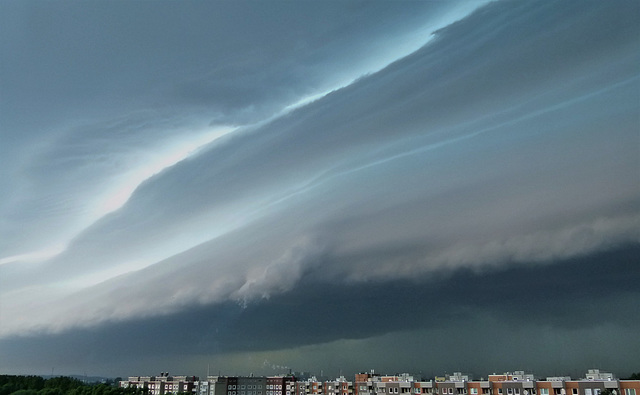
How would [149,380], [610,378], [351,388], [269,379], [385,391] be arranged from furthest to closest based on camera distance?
[149,380] → [269,379] → [351,388] → [385,391] → [610,378]

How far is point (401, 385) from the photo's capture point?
1971 inches

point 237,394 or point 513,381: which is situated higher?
point 513,381

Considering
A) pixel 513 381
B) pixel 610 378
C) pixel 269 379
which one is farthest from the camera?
pixel 269 379

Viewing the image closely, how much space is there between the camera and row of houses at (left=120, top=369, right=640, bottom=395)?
3675 centimetres

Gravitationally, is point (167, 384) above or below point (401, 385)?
below

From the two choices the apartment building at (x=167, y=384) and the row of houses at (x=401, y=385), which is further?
the apartment building at (x=167, y=384)

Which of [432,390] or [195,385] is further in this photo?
[195,385]

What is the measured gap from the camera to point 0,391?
149ft

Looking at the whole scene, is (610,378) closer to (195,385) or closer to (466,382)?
(466,382)

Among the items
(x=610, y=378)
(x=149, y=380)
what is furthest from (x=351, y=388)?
(x=149, y=380)

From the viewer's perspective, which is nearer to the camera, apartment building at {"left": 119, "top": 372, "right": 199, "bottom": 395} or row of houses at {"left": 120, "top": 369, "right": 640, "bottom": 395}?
row of houses at {"left": 120, "top": 369, "right": 640, "bottom": 395}

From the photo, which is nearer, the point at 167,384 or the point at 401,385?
the point at 401,385

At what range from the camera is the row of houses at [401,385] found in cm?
3675

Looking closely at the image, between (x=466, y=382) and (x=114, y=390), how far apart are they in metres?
27.8
